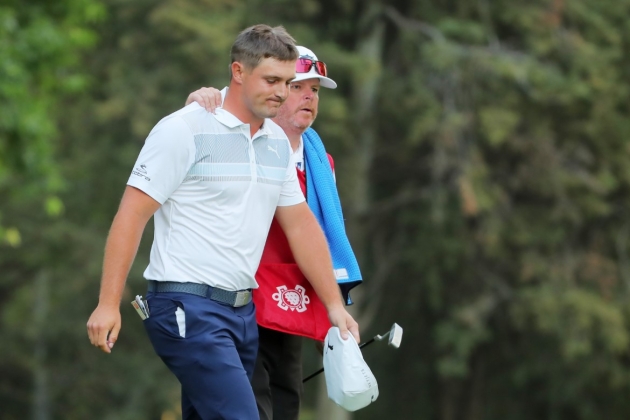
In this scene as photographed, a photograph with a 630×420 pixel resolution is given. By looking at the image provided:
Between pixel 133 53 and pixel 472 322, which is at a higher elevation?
pixel 133 53

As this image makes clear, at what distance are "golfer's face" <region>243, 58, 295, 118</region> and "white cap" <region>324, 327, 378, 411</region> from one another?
949 millimetres

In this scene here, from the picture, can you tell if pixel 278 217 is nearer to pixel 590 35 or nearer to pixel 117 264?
pixel 117 264

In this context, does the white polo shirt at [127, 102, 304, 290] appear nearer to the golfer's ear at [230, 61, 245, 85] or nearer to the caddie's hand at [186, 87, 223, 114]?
the caddie's hand at [186, 87, 223, 114]

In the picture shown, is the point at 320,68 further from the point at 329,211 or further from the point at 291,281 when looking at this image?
the point at 291,281

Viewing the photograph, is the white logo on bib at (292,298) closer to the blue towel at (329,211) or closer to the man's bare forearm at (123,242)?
the blue towel at (329,211)

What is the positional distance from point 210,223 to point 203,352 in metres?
0.47

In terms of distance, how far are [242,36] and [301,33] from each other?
12.5 m

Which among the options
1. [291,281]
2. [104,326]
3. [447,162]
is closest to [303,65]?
[291,281]

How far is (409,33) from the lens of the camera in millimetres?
17734

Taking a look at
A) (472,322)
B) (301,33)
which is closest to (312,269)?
(301,33)

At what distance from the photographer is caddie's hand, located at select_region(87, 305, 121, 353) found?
3.91 m

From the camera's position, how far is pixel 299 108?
4.86m

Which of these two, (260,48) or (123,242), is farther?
(260,48)

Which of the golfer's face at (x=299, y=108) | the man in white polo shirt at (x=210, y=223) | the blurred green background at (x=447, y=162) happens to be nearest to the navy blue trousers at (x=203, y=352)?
the man in white polo shirt at (x=210, y=223)
